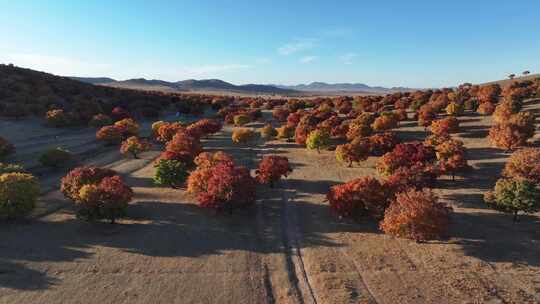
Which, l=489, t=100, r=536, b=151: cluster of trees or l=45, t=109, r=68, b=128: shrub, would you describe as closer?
l=489, t=100, r=536, b=151: cluster of trees

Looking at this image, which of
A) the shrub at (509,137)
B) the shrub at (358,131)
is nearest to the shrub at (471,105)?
the shrub at (358,131)

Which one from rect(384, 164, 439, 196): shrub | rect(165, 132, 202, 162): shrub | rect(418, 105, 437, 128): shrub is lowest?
rect(384, 164, 439, 196): shrub

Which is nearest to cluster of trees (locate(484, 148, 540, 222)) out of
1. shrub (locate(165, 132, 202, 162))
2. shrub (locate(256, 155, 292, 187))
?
shrub (locate(256, 155, 292, 187))

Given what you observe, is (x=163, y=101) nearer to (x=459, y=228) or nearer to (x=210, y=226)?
(x=210, y=226)

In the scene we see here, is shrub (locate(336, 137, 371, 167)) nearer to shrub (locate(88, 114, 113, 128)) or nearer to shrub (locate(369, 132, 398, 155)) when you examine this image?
shrub (locate(369, 132, 398, 155))

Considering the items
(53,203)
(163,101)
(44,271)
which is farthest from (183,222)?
(163,101)

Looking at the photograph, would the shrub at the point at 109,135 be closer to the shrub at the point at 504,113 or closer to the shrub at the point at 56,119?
the shrub at the point at 56,119
